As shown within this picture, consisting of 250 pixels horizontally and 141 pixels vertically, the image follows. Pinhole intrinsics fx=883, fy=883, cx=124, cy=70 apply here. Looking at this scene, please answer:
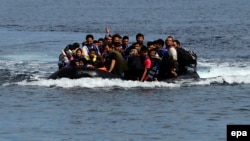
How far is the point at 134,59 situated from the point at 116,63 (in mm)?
470

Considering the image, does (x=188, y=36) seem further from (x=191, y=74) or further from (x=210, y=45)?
(x=191, y=74)

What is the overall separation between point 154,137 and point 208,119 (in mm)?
2265

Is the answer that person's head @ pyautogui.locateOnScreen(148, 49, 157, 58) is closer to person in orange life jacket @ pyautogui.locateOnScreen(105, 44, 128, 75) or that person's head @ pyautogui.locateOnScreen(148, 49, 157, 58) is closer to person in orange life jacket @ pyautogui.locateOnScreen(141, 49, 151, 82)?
person in orange life jacket @ pyautogui.locateOnScreen(141, 49, 151, 82)

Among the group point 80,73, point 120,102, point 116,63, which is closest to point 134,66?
point 116,63

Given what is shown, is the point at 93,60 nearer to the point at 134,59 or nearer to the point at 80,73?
the point at 80,73

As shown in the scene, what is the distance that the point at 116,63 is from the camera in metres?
22.5

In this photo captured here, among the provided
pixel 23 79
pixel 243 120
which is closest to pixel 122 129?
pixel 243 120

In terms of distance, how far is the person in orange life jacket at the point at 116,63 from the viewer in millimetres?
22406

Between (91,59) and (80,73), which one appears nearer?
(80,73)

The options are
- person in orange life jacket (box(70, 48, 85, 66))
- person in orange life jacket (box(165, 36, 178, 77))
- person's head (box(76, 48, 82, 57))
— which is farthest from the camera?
person in orange life jacket (box(70, 48, 85, 66))

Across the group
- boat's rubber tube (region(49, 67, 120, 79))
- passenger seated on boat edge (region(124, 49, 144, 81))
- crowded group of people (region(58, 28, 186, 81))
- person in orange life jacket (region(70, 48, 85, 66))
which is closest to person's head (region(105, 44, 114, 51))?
crowded group of people (region(58, 28, 186, 81))

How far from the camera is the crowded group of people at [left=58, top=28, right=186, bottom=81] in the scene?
73.3 feet

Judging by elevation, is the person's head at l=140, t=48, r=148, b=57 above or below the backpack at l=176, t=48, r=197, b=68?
above

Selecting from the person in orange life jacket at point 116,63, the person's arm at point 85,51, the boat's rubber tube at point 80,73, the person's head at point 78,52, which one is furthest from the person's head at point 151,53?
the person's arm at point 85,51
